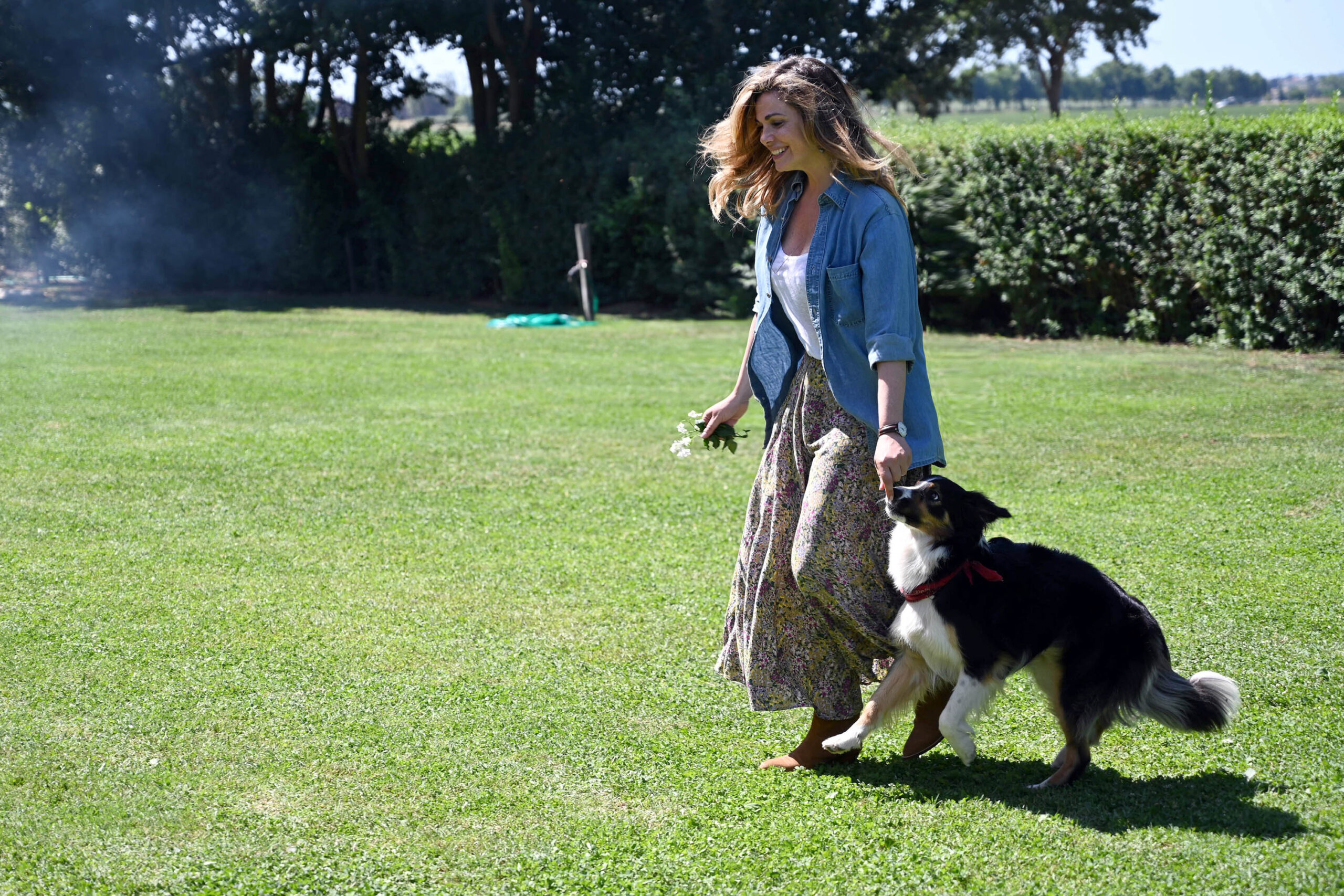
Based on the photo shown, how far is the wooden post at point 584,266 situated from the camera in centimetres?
2328

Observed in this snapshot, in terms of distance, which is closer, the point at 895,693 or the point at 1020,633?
the point at 1020,633

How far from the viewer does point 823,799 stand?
3.93m

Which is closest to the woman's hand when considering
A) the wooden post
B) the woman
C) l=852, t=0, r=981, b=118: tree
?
the woman

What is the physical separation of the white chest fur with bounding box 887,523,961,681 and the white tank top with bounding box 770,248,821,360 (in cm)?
67

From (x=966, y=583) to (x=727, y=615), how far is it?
0.99 metres

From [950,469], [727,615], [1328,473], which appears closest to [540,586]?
[727,615]

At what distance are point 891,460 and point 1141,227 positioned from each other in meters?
13.9

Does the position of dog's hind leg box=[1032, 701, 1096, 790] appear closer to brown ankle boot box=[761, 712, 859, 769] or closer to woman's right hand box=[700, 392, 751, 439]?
brown ankle boot box=[761, 712, 859, 769]

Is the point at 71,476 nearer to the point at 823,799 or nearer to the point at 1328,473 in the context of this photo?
the point at 823,799

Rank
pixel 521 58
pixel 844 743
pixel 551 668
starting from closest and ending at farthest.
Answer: pixel 844 743 → pixel 551 668 → pixel 521 58

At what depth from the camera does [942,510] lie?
3.67m

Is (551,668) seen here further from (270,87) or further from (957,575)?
(270,87)

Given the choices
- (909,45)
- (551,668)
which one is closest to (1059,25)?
(909,45)

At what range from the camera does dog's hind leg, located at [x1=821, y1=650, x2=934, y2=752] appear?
154 inches
